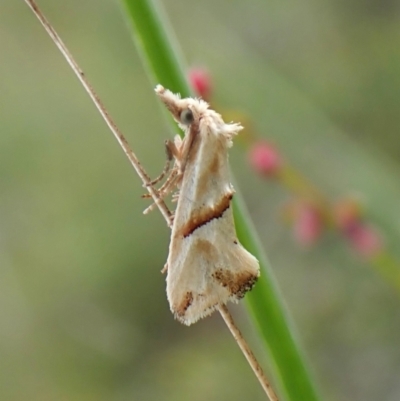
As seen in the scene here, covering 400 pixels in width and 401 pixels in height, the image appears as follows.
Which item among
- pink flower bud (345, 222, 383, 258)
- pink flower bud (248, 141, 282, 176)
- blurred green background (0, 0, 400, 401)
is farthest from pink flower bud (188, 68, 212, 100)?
blurred green background (0, 0, 400, 401)

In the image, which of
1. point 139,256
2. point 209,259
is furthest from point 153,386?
point 209,259

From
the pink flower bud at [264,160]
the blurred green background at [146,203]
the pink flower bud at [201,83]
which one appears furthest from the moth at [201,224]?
the blurred green background at [146,203]

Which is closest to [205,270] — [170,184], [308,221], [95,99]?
[170,184]

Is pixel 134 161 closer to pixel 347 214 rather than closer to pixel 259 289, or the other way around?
pixel 259 289

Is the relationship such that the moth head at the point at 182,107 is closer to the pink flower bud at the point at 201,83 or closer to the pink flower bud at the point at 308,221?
the pink flower bud at the point at 201,83

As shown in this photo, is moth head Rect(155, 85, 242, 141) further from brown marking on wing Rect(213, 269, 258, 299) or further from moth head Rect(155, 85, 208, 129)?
brown marking on wing Rect(213, 269, 258, 299)

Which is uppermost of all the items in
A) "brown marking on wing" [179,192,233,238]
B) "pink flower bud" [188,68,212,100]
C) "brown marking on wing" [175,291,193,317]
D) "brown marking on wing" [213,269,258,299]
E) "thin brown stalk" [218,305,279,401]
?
"pink flower bud" [188,68,212,100]
